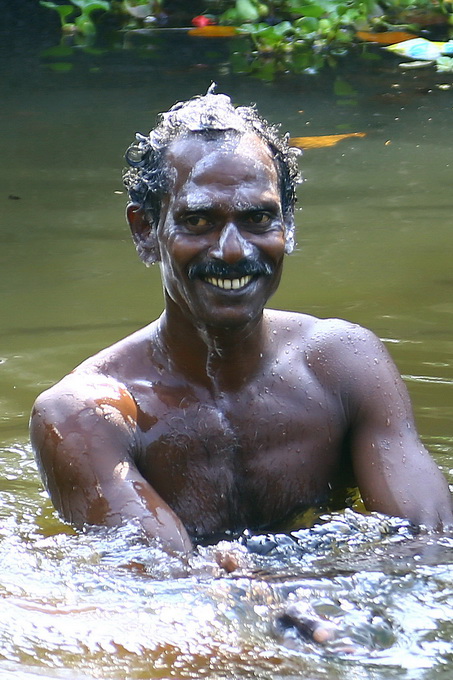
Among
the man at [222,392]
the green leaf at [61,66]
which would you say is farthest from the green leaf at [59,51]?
the man at [222,392]

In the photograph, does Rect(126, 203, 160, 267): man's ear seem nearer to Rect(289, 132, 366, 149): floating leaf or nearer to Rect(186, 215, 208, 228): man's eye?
Rect(186, 215, 208, 228): man's eye

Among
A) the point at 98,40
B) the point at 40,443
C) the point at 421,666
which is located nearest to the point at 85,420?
the point at 40,443

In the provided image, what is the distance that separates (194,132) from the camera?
10.0 ft

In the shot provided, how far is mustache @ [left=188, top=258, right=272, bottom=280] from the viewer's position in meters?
2.91

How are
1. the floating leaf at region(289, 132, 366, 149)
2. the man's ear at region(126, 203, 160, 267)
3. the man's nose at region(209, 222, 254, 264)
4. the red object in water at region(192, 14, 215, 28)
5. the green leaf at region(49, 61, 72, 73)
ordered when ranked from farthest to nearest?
the red object in water at region(192, 14, 215, 28), the green leaf at region(49, 61, 72, 73), the floating leaf at region(289, 132, 366, 149), the man's ear at region(126, 203, 160, 267), the man's nose at region(209, 222, 254, 264)

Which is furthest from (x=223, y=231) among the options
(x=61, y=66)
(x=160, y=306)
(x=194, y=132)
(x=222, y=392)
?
(x=61, y=66)

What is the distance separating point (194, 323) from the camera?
3.11 meters

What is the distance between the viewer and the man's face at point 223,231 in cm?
293

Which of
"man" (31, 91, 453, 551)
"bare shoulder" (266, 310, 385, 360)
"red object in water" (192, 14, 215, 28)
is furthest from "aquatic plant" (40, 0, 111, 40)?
"bare shoulder" (266, 310, 385, 360)

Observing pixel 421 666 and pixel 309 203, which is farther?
pixel 309 203

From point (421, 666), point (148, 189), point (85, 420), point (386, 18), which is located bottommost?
point (386, 18)

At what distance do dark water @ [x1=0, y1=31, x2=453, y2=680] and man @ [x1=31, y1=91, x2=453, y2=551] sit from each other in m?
0.14

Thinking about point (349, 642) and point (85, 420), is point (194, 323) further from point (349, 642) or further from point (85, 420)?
point (349, 642)

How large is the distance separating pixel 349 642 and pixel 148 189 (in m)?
1.27
